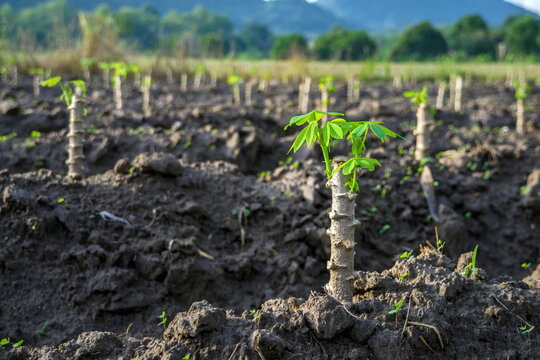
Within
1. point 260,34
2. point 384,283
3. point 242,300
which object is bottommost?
point 242,300

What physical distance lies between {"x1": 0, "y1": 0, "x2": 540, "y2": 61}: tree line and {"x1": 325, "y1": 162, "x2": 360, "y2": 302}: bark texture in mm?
11356

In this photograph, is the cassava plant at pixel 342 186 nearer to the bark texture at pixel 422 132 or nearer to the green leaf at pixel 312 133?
the green leaf at pixel 312 133

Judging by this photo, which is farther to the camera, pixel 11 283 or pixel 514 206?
pixel 514 206

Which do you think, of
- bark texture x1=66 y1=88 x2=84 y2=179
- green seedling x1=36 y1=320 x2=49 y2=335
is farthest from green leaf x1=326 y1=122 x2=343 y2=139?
bark texture x1=66 y1=88 x2=84 y2=179

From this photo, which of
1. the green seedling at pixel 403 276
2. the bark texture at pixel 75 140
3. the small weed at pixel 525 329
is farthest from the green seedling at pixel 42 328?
the small weed at pixel 525 329

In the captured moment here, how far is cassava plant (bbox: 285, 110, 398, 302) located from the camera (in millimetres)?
1966

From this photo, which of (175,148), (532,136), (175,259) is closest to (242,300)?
(175,259)

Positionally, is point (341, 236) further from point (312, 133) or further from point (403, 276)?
point (312, 133)

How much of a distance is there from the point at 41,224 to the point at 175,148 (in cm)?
214

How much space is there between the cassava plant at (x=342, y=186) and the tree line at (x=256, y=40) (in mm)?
11361

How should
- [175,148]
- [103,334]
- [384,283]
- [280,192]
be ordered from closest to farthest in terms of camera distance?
[103,334], [384,283], [280,192], [175,148]

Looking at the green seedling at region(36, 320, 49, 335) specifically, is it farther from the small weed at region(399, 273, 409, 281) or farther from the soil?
the small weed at region(399, 273, 409, 281)

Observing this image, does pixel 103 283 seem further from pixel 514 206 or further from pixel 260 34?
pixel 260 34

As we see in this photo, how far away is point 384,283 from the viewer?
2369 millimetres
